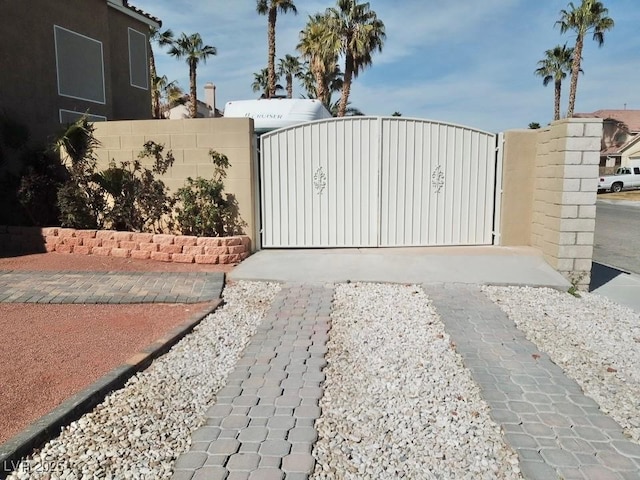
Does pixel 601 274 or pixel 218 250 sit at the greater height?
pixel 218 250

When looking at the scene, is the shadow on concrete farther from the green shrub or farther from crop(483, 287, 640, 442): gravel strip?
the green shrub

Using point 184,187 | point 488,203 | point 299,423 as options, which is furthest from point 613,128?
point 299,423

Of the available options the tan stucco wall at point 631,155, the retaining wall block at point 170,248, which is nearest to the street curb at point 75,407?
the retaining wall block at point 170,248

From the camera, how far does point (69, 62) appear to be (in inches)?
457

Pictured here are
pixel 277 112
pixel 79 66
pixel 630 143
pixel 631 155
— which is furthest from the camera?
pixel 630 143

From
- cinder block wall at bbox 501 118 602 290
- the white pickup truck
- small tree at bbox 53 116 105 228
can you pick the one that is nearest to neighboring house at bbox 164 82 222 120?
small tree at bbox 53 116 105 228

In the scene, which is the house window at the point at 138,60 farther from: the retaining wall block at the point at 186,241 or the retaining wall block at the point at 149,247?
the retaining wall block at the point at 186,241

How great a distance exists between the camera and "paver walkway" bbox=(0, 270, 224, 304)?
5.78m

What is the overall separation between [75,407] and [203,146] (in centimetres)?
524

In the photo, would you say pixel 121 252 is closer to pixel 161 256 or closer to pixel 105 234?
pixel 105 234

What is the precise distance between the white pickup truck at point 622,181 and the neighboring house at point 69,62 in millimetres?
30259

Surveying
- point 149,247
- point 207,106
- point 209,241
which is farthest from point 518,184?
point 207,106

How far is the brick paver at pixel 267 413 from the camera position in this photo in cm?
261

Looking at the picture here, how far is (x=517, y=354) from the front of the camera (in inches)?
163
